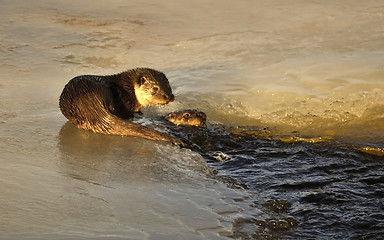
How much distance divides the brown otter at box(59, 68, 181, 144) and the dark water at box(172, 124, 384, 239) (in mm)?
526

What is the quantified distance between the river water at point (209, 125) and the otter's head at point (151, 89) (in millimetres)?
323

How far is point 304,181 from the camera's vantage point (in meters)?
4.18

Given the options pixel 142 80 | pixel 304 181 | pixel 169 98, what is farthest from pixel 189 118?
pixel 304 181

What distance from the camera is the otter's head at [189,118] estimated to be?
5402 mm

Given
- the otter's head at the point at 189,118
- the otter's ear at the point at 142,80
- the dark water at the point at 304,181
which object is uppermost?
the otter's ear at the point at 142,80

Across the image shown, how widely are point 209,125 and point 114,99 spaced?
2.85 ft

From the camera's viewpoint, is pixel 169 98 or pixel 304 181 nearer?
pixel 304 181

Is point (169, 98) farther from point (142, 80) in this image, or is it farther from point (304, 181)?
point (304, 181)

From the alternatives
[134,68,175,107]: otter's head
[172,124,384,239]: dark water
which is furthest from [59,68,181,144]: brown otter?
[172,124,384,239]: dark water

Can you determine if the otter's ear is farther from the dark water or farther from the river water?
the dark water

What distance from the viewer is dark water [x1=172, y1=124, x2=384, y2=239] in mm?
3445

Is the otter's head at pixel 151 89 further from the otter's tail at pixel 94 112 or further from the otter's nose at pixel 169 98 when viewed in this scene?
the otter's tail at pixel 94 112

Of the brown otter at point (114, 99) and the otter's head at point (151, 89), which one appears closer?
the brown otter at point (114, 99)

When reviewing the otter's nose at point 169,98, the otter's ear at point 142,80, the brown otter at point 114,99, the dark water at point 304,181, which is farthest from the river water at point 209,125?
the otter's ear at point 142,80
